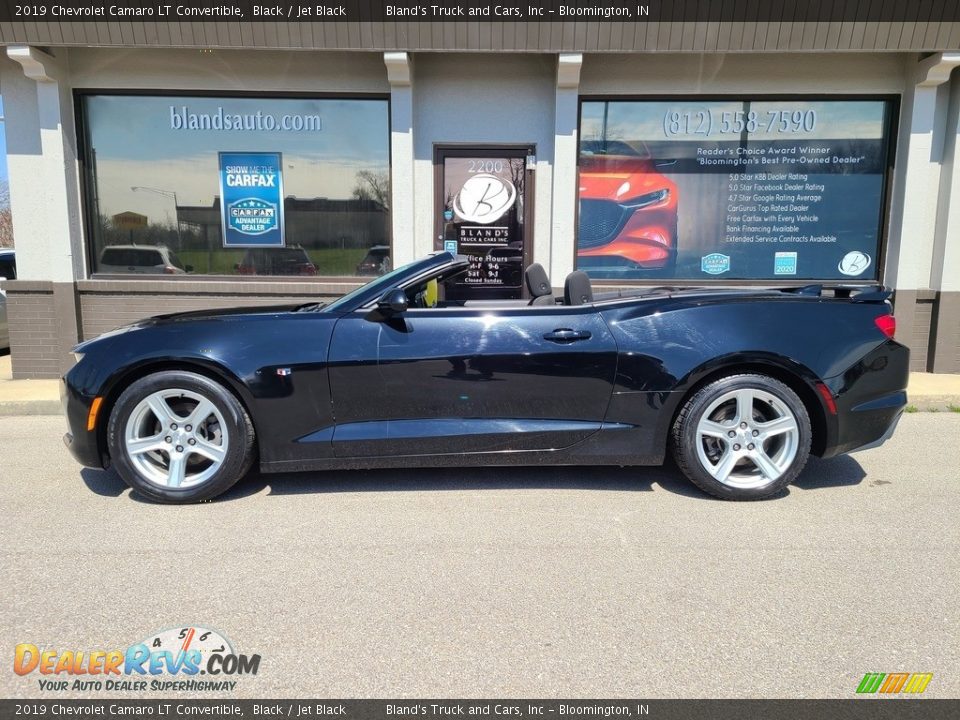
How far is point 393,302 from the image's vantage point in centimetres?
398

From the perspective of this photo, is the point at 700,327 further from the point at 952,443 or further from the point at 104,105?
the point at 104,105

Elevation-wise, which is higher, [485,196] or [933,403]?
[485,196]

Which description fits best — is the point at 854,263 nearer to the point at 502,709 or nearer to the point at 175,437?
the point at 175,437

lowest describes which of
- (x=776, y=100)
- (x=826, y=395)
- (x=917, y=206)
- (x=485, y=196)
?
(x=826, y=395)

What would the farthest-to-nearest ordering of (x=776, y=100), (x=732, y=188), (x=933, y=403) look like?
1. (x=732, y=188)
2. (x=776, y=100)
3. (x=933, y=403)

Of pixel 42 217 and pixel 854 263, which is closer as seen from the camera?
pixel 42 217

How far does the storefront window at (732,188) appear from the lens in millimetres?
8219

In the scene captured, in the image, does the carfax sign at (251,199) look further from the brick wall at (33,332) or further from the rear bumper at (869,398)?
the rear bumper at (869,398)

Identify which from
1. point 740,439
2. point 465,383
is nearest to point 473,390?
point 465,383

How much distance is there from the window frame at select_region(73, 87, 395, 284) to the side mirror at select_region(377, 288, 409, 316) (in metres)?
4.12

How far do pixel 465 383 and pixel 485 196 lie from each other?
466cm

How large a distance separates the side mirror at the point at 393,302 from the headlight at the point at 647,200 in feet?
16.6

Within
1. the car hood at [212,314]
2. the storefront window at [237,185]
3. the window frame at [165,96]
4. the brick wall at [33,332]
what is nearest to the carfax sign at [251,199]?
the storefront window at [237,185]

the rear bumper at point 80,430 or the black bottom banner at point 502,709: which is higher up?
the rear bumper at point 80,430
